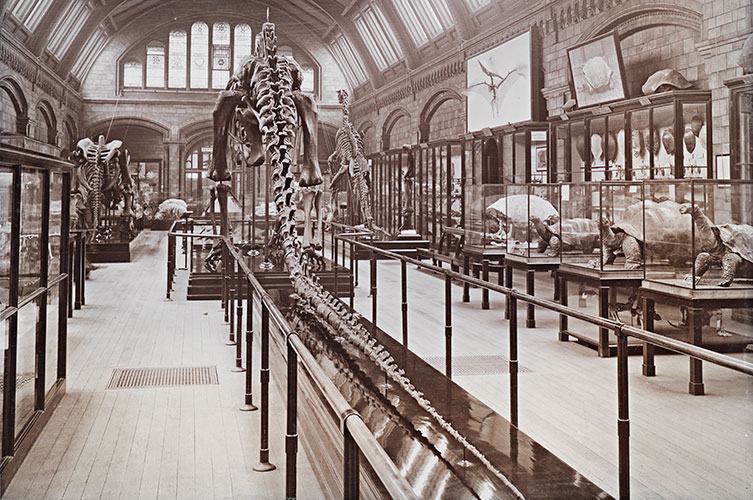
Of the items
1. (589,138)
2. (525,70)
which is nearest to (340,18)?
(525,70)

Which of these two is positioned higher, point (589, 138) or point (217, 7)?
point (217, 7)

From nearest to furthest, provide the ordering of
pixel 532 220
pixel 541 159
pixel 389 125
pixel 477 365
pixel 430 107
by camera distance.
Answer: pixel 477 365 < pixel 532 220 < pixel 541 159 < pixel 430 107 < pixel 389 125

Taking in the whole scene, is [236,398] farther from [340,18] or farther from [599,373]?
[340,18]

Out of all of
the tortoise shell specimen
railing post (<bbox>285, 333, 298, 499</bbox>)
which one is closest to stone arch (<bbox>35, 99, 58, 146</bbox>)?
the tortoise shell specimen

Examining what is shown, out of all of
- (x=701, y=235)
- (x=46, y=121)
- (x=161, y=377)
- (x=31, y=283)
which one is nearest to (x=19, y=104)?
(x=46, y=121)

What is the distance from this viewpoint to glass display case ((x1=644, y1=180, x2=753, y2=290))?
197 inches

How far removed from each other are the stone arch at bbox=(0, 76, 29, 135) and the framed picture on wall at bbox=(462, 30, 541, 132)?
1083cm

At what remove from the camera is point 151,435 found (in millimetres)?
3568

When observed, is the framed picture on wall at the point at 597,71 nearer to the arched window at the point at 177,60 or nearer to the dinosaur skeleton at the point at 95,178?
the arched window at the point at 177,60

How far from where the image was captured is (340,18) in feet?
59.1

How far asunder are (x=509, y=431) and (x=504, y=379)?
1.69 meters

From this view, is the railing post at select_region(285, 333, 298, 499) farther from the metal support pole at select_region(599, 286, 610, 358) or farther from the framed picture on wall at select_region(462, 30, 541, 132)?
the framed picture on wall at select_region(462, 30, 541, 132)

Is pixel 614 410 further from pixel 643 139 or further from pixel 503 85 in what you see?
pixel 503 85

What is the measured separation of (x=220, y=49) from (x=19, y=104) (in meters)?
6.29
